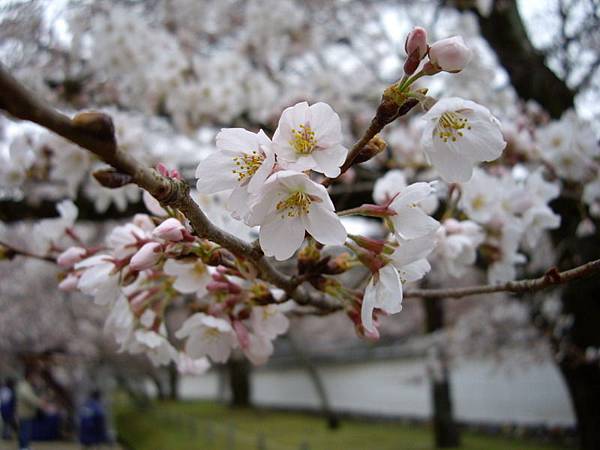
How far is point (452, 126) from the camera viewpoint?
2.91 ft

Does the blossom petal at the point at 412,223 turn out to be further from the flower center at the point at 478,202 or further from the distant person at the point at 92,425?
the distant person at the point at 92,425

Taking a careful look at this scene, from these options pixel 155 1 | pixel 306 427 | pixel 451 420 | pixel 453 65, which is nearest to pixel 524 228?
pixel 453 65

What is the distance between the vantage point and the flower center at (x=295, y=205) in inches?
31.1

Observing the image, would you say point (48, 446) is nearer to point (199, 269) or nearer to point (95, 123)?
point (199, 269)

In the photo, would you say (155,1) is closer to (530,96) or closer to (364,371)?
(530,96)

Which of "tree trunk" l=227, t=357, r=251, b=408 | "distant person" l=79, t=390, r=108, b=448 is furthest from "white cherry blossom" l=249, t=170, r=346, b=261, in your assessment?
"tree trunk" l=227, t=357, r=251, b=408

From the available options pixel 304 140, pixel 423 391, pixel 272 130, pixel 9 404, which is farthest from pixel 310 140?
pixel 423 391

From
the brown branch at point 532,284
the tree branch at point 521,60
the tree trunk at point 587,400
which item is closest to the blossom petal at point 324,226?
the brown branch at point 532,284

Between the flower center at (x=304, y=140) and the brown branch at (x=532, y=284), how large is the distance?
0.41 meters

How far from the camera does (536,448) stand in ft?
26.3

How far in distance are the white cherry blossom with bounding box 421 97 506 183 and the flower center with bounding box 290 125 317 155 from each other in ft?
0.63

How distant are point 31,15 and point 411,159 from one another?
9.22 feet

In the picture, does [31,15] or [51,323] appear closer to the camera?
[31,15]

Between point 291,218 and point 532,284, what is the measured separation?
0.45 m
